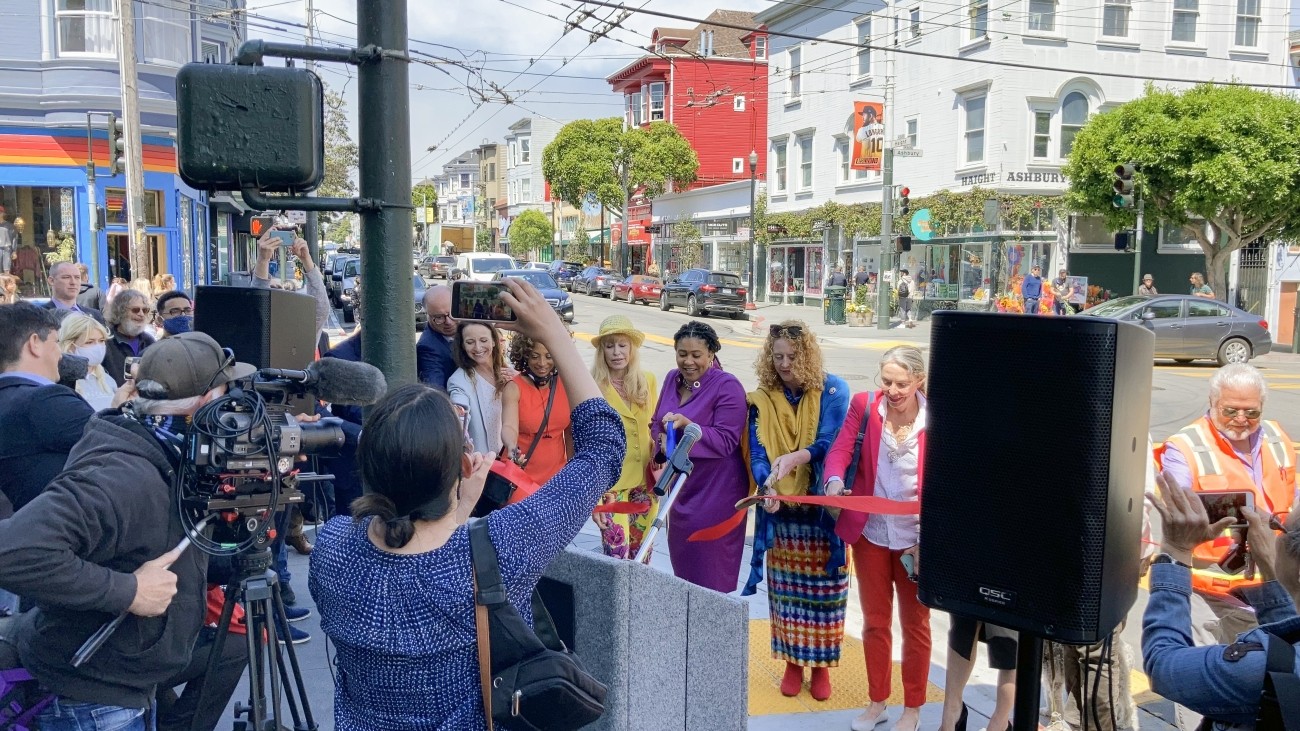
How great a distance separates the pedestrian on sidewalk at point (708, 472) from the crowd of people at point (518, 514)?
1 cm

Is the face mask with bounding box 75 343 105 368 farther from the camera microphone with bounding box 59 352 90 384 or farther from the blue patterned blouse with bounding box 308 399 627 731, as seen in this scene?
the blue patterned blouse with bounding box 308 399 627 731

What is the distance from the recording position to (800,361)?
4.97 metres

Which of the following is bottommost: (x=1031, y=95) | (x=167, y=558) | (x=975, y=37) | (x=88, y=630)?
(x=88, y=630)

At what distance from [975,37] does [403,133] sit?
90.8 feet

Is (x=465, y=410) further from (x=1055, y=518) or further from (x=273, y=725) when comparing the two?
(x=1055, y=518)

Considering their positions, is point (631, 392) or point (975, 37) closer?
point (631, 392)

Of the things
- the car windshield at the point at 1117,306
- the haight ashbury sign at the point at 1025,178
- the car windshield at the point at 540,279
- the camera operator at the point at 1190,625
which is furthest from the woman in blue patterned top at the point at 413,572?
the haight ashbury sign at the point at 1025,178

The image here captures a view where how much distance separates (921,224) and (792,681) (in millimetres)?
24486

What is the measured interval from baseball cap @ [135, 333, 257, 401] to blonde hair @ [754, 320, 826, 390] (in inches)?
109

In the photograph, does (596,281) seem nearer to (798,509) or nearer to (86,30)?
(86,30)

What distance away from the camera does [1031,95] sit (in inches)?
1068

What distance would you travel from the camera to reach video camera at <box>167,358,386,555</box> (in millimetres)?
2551

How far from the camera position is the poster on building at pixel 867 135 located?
92.9 ft

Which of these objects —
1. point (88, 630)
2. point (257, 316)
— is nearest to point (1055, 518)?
point (88, 630)
